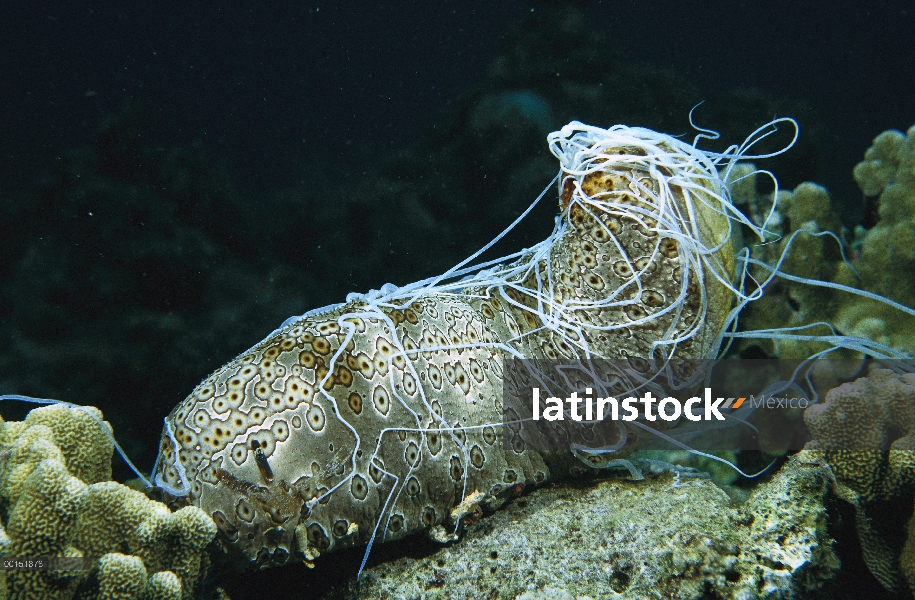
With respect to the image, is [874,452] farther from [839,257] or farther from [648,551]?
[839,257]

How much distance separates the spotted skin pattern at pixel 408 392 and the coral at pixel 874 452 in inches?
24.6

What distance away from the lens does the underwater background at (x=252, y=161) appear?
4578 mm

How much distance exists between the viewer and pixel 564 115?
23.0ft

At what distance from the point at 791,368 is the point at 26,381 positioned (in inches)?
257

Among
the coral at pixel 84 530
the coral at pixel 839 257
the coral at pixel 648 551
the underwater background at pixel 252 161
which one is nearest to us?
the coral at pixel 84 530

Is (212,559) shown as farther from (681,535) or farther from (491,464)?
(681,535)

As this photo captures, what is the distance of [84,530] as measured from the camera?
4.79ft

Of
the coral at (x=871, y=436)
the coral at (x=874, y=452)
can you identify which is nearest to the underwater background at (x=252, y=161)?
the coral at (x=874, y=452)

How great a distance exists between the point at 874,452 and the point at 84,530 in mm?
2807

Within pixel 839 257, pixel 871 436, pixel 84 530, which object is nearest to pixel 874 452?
pixel 871 436

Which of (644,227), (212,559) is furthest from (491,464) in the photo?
(644,227)

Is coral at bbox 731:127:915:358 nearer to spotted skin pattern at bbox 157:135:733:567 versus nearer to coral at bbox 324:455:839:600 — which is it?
spotted skin pattern at bbox 157:135:733:567

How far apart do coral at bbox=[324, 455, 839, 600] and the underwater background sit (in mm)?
404

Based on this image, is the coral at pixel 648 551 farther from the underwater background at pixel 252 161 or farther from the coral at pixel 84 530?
the coral at pixel 84 530
